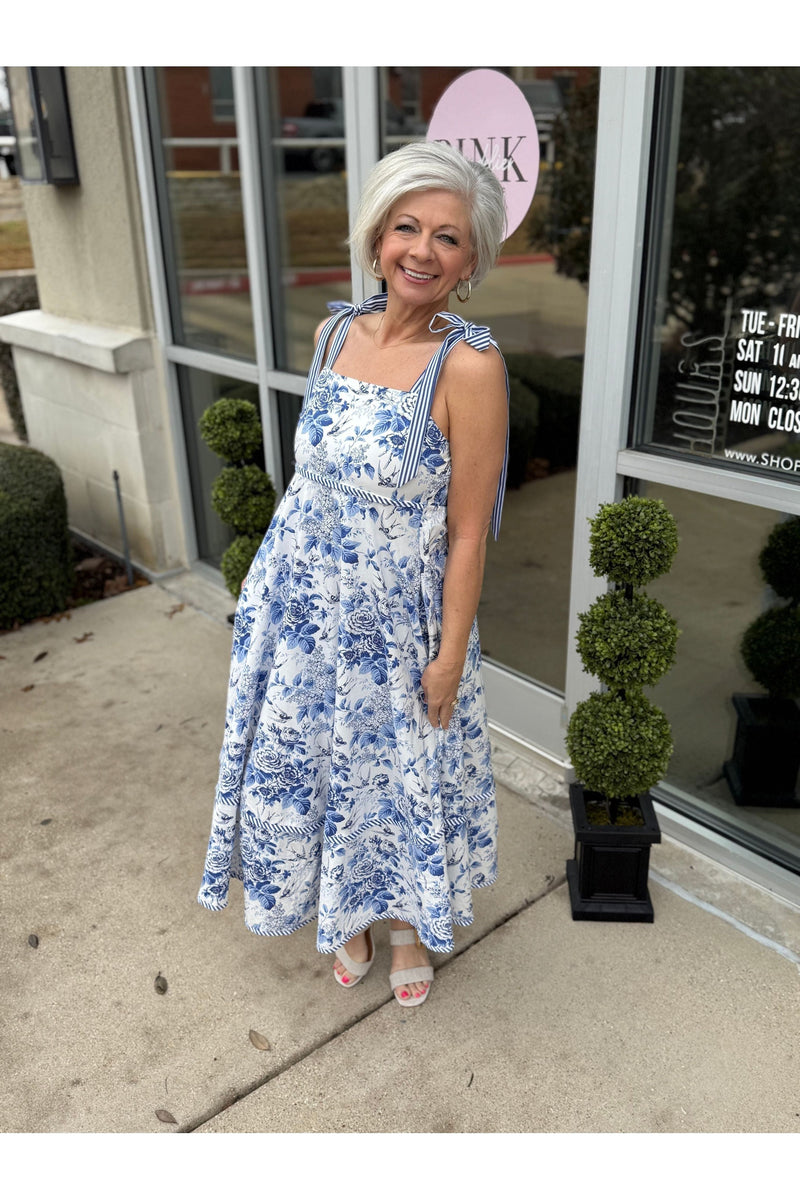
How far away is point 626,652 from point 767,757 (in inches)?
38.4

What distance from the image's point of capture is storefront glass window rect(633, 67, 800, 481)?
2.74 m

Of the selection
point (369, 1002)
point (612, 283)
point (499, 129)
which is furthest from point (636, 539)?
point (499, 129)

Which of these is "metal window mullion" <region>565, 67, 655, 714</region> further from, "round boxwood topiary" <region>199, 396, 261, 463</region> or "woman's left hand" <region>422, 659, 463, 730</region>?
"round boxwood topiary" <region>199, 396, 261, 463</region>

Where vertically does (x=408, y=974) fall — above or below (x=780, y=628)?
below

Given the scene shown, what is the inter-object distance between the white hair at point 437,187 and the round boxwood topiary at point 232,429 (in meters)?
1.75

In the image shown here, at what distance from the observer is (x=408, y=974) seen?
8.55 feet

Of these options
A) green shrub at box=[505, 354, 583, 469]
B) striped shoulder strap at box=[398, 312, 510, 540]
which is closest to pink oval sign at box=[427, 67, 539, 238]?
green shrub at box=[505, 354, 583, 469]

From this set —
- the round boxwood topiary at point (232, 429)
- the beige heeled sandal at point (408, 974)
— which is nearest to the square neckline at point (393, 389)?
the beige heeled sandal at point (408, 974)

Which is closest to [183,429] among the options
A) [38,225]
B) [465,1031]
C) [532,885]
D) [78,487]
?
[78,487]

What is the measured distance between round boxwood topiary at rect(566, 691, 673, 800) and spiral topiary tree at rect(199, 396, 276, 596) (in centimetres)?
173

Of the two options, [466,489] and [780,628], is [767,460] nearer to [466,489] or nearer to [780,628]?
[780,628]

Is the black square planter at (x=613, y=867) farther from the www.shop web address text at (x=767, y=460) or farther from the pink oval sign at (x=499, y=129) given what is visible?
the pink oval sign at (x=499, y=129)

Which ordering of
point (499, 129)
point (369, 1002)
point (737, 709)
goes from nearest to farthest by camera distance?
point (369, 1002) < point (499, 129) < point (737, 709)

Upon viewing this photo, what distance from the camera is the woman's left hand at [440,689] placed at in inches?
88.0
